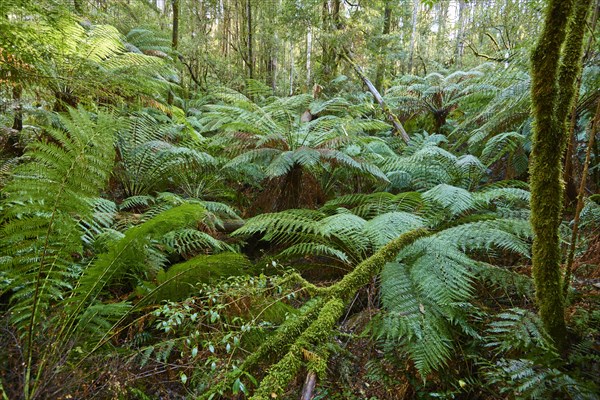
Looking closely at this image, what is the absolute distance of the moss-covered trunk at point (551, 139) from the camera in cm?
97

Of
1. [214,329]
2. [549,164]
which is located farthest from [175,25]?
[549,164]

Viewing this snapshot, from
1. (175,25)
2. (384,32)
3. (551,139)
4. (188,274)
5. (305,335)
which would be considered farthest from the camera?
(384,32)

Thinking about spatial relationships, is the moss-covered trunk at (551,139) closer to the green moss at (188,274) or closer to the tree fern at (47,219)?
the green moss at (188,274)

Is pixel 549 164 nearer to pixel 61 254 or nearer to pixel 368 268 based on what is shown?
pixel 368 268

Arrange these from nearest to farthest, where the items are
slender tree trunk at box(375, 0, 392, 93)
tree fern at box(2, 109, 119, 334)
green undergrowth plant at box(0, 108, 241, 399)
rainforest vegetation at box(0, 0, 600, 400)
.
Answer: rainforest vegetation at box(0, 0, 600, 400) < green undergrowth plant at box(0, 108, 241, 399) < tree fern at box(2, 109, 119, 334) < slender tree trunk at box(375, 0, 392, 93)

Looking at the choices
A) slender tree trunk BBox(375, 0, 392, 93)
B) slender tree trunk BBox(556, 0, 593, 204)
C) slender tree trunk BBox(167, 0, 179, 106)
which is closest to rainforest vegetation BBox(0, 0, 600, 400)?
slender tree trunk BBox(556, 0, 593, 204)

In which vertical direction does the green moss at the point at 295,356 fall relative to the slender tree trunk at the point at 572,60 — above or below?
below

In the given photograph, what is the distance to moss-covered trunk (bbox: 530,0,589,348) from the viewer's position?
0.97 metres

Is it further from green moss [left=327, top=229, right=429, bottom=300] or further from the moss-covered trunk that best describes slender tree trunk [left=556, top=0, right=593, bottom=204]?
green moss [left=327, top=229, right=429, bottom=300]

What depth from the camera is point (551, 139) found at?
3.35ft

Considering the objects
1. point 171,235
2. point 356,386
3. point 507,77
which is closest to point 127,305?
point 171,235

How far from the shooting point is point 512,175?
3.62 metres

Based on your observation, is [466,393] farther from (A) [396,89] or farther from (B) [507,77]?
(A) [396,89]

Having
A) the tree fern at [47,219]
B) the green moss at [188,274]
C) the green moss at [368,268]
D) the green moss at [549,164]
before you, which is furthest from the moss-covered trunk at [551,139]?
the tree fern at [47,219]
